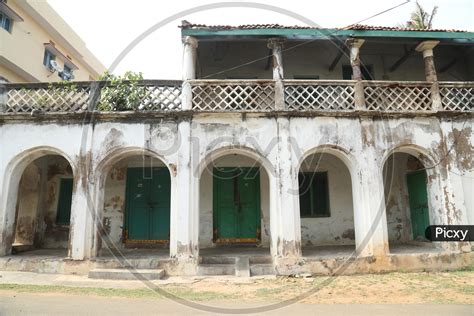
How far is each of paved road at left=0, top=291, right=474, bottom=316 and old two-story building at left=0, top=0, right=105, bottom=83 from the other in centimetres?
1109

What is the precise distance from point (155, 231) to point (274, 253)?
435cm

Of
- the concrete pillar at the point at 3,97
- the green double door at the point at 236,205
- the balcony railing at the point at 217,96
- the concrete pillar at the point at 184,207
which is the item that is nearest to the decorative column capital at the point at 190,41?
the balcony railing at the point at 217,96

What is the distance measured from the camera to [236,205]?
10.9 m

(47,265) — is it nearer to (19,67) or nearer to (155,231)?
(155,231)

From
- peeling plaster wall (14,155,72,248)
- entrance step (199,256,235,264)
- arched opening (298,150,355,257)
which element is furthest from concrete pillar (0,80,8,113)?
arched opening (298,150,355,257)

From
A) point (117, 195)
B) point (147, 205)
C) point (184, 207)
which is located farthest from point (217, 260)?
point (117, 195)

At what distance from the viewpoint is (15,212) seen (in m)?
9.09

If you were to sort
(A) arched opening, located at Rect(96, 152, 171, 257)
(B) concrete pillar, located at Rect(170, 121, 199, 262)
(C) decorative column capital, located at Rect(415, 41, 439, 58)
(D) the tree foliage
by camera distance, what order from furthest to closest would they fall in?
(D) the tree foliage → (A) arched opening, located at Rect(96, 152, 171, 257) → (C) decorative column capital, located at Rect(415, 41, 439, 58) → (B) concrete pillar, located at Rect(170, 121, 199, 262)

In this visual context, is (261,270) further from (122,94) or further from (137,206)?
(122,94)

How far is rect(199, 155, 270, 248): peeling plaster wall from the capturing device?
34.9ft

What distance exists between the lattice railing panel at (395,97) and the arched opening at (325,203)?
2.41 m

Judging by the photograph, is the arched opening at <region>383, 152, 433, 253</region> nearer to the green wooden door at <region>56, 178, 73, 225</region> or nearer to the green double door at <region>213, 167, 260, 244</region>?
the green double door at <region>213, 167, 260, 244</region>

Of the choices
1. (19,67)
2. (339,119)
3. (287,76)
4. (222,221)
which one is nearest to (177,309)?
(222,221)

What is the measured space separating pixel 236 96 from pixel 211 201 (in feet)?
12.4
